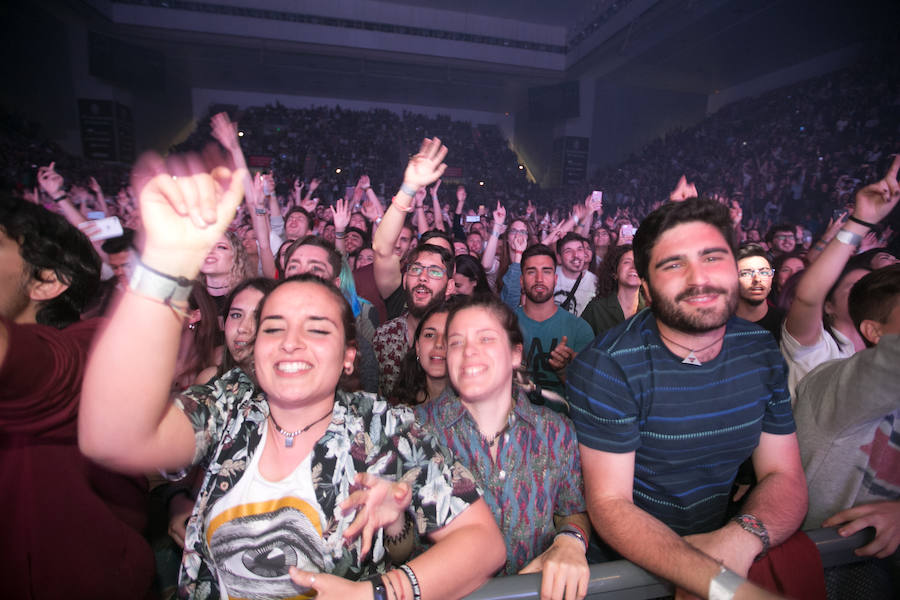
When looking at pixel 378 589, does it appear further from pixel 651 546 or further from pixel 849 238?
pixel 849 238

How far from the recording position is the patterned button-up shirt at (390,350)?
2.52 m

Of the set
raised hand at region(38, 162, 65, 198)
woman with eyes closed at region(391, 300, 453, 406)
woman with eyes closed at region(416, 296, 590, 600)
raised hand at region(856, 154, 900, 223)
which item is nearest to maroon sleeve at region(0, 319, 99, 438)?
woman with eyes closed at region(416, 296, 590, 600)

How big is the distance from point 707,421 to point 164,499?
6.48 feet

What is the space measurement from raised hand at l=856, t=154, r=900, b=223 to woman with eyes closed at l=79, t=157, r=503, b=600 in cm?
204

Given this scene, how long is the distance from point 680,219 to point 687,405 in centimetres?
62

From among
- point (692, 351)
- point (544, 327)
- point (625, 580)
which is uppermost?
point (692, 351)

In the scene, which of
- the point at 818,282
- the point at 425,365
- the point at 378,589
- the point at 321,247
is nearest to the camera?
the point at 378,589

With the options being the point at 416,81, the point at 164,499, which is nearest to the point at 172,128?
the point at 416,81

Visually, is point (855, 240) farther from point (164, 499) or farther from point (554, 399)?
point (164, 499)

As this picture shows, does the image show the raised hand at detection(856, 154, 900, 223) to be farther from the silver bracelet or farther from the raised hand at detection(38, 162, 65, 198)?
the raised hand at detection(38, 162, 65, 198)

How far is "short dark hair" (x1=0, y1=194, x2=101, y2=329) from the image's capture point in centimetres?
121

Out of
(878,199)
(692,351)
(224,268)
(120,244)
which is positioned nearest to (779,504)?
(692,351)

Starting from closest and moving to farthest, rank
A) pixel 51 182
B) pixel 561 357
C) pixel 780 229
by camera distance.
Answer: pixel 561 357
pixel 51 182
pixel 780 229

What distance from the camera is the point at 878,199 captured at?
1.81 meters
